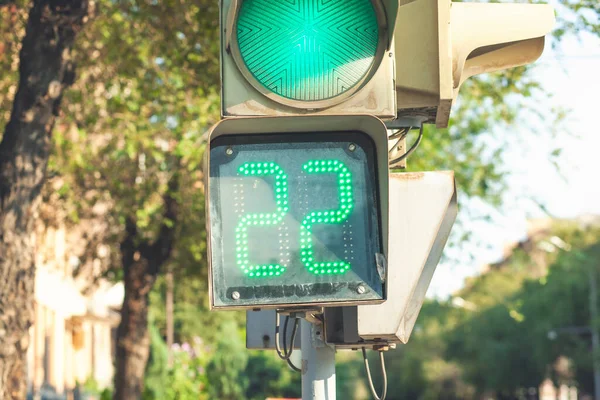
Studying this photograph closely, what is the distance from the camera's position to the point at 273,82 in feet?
11.1

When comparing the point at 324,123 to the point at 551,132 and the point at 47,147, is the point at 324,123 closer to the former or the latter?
the point at 47,147

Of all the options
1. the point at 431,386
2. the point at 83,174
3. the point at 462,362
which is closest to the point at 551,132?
the point at 83,174

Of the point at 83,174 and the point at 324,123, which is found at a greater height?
the point at 83,174

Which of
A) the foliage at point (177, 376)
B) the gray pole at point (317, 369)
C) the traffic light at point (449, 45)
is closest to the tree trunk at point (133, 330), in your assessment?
the foliage at point (177, 376)

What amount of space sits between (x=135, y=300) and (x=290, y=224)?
17074 millimetres

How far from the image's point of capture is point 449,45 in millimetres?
3676

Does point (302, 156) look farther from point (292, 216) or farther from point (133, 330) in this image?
point (133, 330)

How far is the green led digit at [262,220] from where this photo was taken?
3377 mm

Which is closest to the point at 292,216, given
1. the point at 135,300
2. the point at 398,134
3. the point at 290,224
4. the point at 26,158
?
Answer: the point at 290,224

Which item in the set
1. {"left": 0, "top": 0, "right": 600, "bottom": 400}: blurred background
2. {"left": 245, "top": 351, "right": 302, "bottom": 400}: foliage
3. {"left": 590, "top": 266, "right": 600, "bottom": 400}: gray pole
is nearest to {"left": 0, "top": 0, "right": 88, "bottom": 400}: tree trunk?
{"left": 0, "top": 0, "right": 600, "bottom": 400}: blurred background

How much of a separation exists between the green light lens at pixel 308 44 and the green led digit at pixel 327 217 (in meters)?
0.21

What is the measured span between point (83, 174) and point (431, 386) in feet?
219

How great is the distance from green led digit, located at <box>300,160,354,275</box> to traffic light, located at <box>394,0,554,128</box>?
0.42 meters

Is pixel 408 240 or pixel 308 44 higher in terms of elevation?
pixel 308 44
